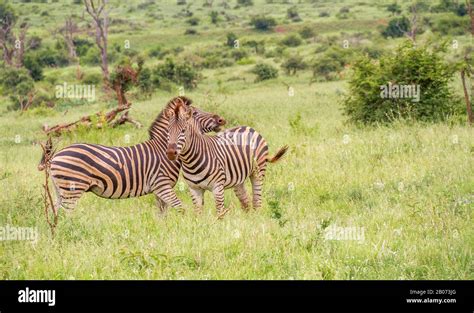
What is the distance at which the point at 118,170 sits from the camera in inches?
346

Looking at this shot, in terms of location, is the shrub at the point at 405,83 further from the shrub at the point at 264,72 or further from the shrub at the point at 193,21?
the shrub at the point at 193,21

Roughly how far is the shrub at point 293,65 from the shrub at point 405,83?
68.9 ft

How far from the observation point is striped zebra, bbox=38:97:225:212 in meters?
8.52

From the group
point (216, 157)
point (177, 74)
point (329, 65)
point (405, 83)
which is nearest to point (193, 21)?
point (329, 65)

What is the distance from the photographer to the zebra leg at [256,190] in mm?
9781

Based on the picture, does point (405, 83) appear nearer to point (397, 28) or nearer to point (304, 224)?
point (304, 224)

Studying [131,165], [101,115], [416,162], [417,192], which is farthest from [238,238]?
[101,115]

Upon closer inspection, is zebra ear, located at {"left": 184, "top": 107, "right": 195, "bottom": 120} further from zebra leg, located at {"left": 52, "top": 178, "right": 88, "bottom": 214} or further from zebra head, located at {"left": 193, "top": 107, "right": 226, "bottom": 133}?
zebra leg, located at {"left": 52, "top": 178, "right": 88, "bottom": 214}

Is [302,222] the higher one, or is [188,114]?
[188,114]

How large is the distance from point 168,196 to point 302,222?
188cm

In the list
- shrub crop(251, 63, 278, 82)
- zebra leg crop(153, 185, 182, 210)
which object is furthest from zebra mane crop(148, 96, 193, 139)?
shrub crop(251, 63, 278, 82)

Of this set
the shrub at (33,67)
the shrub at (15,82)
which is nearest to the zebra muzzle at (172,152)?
the shrub at (15,82)

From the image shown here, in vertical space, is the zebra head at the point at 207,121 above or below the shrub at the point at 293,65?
above
